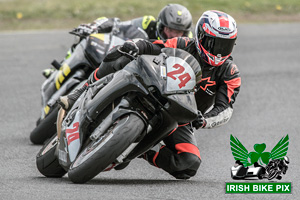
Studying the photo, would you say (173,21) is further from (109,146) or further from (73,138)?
(109,146)

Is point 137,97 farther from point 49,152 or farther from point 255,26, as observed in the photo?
point 255,26

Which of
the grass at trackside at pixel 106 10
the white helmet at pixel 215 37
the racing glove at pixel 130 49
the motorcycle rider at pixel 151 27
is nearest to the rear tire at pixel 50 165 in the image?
the racing glove at pixel 130 49

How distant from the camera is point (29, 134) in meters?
8.99

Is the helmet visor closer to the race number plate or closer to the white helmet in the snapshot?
the white helmet

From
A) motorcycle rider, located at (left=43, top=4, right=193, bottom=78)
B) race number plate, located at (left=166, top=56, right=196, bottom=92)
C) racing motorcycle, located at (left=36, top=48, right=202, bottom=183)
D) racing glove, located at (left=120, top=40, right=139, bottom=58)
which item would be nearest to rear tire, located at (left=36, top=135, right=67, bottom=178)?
racing motorcycle, located at (left=36, top=48, right=202, bottom=183)

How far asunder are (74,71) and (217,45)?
254cm

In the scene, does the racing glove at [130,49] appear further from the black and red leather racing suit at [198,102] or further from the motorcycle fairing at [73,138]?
the motorcycle fairing at [73,138]

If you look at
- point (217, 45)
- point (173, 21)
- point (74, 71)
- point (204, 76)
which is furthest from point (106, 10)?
point (217, 45)

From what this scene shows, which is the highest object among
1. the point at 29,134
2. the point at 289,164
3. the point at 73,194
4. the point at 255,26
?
the point at 73,194

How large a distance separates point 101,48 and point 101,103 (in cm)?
271

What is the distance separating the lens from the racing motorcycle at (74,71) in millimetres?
8297

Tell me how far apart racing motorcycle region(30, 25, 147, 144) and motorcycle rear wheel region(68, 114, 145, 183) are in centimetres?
261

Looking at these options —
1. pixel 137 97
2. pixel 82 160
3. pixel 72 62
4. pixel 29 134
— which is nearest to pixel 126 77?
pixel 137 97

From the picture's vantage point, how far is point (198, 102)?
6973 mm
